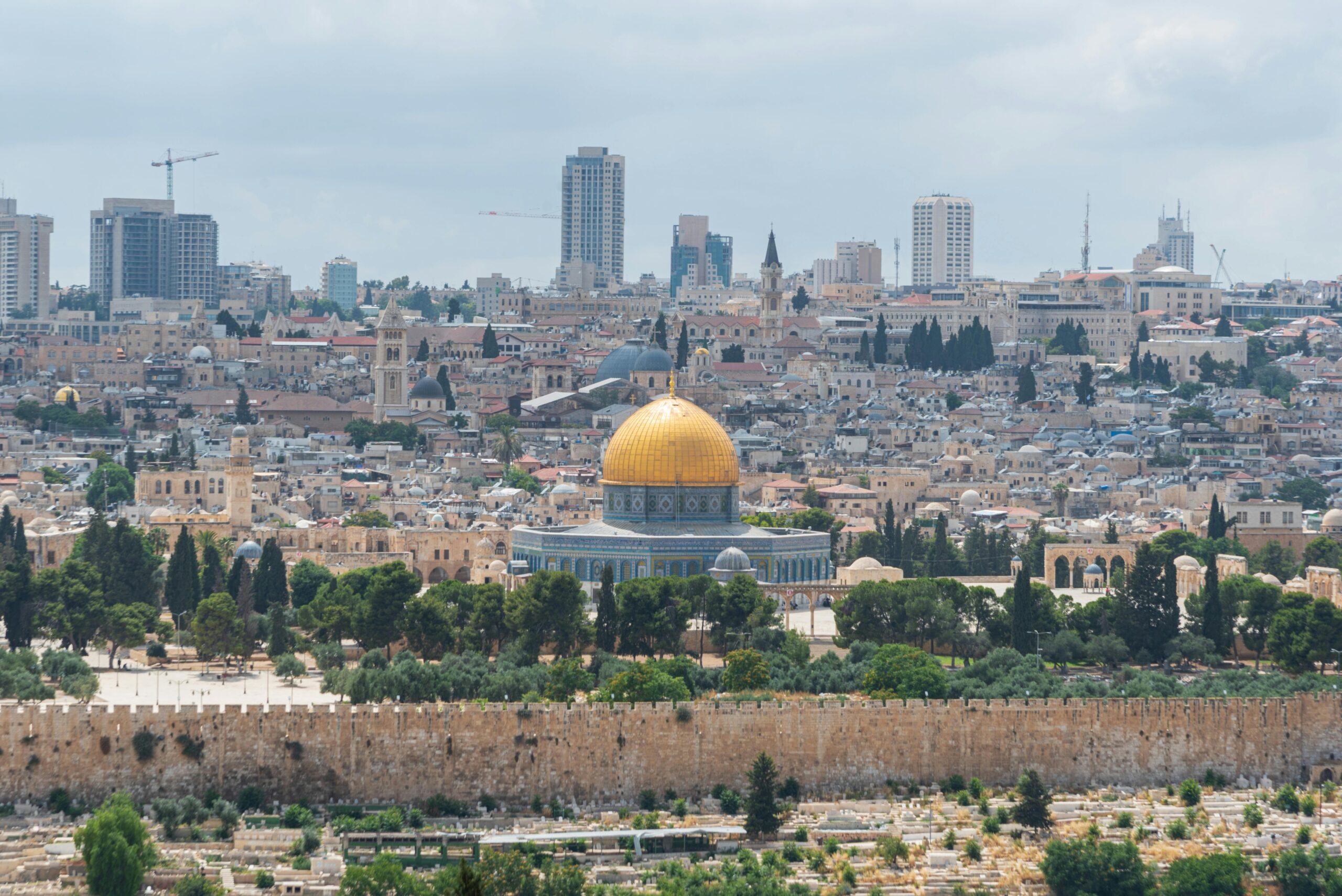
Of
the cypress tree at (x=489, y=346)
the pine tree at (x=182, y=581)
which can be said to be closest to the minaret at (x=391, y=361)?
the cypress tree at (x=489, y=346)

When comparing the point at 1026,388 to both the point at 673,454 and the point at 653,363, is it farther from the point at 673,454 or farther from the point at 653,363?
the point at 673,454

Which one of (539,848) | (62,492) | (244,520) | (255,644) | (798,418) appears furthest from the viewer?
(798,418)

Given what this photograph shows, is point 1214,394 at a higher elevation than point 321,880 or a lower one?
higher

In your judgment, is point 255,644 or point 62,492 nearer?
point 255,644

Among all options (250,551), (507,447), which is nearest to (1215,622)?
(250,551)

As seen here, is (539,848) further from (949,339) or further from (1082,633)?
(949,339)

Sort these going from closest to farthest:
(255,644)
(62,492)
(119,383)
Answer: (255,644)
(62,492)
(119,383)

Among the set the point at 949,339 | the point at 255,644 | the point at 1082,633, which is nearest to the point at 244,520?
the point at 255,644

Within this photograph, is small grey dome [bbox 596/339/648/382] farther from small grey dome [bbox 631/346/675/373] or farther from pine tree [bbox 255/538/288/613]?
pine tree [bbox 255/538/288/613]
